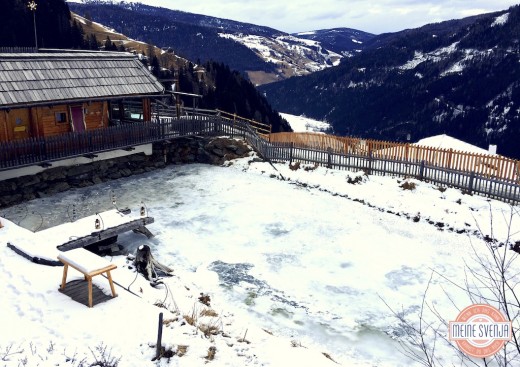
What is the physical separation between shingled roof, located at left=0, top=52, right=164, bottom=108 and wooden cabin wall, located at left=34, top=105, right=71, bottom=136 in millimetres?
1054

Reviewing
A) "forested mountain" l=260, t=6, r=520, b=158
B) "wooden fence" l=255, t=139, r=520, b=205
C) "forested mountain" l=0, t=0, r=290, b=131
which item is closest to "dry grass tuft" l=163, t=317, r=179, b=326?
"wooden fence" l=255, t=139, r=520, b=205

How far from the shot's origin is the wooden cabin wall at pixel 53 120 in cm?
2034

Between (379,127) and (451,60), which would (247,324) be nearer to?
(379,127)

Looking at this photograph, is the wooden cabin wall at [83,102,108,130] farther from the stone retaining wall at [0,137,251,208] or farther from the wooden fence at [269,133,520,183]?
the wooden fence at [269,133,520,183]

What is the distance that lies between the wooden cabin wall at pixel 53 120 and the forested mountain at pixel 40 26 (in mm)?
60306

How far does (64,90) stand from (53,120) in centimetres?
163

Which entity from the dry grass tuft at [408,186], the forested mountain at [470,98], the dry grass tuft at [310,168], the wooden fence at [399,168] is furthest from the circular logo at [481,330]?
the forested mountain at [470,98]

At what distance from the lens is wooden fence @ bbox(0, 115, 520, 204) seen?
18.6m

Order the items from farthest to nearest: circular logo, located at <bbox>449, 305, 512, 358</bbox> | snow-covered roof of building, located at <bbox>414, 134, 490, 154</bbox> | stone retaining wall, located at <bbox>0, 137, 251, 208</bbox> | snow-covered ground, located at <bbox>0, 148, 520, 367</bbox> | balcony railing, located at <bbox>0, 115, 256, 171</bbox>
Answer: snow-covered roof of building, located at <bbox>414, 134, 490, 154</bbox>, stone retaining wall, located at <bbox>0, 137, 251, 208</bbox>, balcony railing, located at <bbox>0, 115, 256, 171</bbox>, snow-covered ground, located at <bbox>0, 148, 520, 367</bbox>, circular logo, located at <bbox>449, 305, 512, 358</bbox>

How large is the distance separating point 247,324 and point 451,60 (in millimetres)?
210803

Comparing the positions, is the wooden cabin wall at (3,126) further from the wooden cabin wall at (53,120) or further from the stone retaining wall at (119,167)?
the stone retaining wall at (119,167)

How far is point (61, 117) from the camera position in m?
21.2

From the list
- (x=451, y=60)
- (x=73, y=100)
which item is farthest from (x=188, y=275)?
(x=451, y=60)

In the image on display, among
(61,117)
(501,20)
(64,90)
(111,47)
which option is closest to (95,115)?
(61,117)
